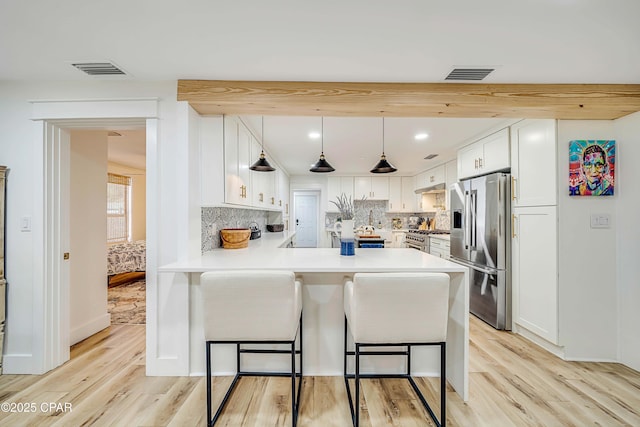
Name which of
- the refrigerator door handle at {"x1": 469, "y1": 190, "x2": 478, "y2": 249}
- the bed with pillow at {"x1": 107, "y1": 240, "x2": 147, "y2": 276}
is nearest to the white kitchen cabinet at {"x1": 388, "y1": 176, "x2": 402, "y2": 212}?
the refrigerator door handle at {"x1": 469, "y1": 190, "x2": 478, "y2": 249}

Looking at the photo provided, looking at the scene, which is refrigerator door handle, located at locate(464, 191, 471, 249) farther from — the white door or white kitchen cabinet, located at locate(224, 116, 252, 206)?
the white door

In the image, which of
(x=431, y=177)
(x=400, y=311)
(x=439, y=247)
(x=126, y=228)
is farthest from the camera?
(x=126, y=228)

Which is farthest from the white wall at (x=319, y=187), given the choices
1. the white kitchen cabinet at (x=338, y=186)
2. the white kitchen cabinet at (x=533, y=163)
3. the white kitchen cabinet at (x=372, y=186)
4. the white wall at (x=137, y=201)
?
the white kitchen cabinet at (x=533, y=163)

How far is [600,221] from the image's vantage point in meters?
2.38

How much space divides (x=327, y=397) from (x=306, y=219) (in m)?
5.80

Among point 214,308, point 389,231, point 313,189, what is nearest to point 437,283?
point 214,308

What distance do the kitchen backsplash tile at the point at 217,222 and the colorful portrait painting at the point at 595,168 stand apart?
131 inches

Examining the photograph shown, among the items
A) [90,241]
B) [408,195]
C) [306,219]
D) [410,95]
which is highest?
[410,95]

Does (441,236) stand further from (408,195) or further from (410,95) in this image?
(410,95)

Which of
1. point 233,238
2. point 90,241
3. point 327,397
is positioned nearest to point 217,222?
point 233,238

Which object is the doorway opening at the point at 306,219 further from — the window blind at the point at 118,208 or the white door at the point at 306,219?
the window blind at the point at 118,208

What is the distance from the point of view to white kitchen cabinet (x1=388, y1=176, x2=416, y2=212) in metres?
6.54

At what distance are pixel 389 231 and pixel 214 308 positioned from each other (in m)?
5.34

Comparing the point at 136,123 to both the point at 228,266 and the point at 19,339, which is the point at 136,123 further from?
the point at 19,339
